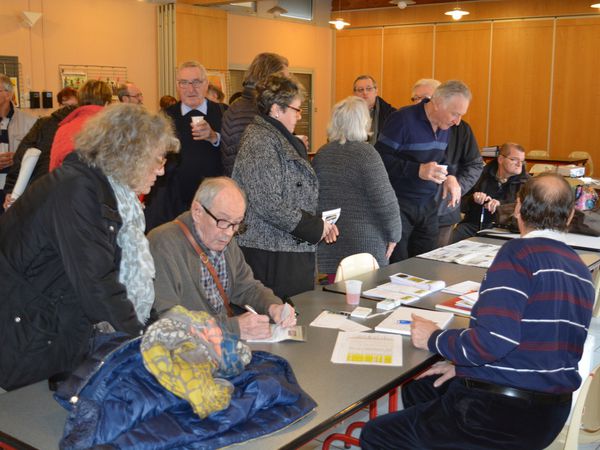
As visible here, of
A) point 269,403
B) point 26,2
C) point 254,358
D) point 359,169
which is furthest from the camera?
point 26,2

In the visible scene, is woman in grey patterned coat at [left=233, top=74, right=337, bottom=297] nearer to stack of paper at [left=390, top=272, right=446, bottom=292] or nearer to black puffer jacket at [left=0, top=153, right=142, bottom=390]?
stack of paper at [left=390, top=272, right=446, bottom=292]

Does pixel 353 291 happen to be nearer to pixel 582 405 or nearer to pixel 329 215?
pixel 329 215

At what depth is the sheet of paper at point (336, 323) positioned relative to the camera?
8.82 feet

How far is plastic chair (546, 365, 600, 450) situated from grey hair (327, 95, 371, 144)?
1993 millimetres

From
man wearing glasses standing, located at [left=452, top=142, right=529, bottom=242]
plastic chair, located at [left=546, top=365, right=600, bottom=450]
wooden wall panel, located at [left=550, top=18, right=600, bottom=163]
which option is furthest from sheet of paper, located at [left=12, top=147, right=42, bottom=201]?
wooden wall panel, located at [left=550, top=18, right=600, bottom=163]

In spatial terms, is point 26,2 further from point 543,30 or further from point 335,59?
point 543,30

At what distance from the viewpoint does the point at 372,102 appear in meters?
6.19

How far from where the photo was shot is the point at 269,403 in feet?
6.11

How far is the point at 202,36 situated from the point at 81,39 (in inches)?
73.3

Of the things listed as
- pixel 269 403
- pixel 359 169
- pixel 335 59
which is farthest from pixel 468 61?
pixel 269 403

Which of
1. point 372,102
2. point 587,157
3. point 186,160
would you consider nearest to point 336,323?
point 186,160

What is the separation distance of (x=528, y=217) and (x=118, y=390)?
1.38 metres

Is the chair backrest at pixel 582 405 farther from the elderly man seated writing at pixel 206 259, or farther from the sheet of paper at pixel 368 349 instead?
the elderly man seated writing at pixel 206 259

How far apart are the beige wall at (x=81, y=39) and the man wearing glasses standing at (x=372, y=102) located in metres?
4.02
